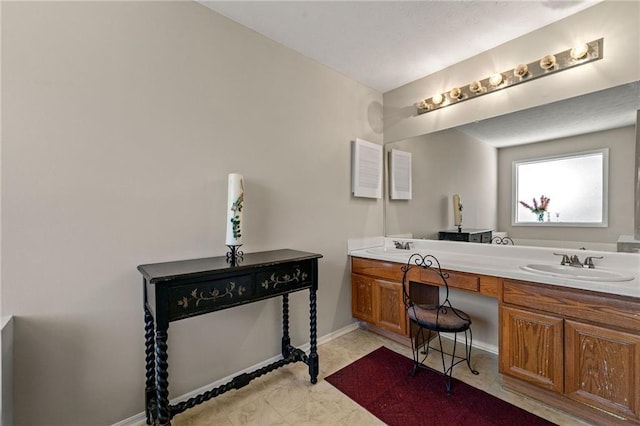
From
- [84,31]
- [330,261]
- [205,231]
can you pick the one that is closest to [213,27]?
[84,31]

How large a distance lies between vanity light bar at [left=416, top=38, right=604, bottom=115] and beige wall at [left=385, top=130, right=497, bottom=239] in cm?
30

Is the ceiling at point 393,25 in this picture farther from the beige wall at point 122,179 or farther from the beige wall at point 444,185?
the beige wall at point 444,185

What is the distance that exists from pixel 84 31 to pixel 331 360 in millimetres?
2702

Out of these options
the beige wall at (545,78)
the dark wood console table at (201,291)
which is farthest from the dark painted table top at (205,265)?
the beige wall at (545,78)

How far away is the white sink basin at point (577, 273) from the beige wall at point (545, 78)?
1.20 m

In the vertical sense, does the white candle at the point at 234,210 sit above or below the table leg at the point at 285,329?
above

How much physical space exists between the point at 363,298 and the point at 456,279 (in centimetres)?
94

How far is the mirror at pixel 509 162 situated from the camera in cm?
183

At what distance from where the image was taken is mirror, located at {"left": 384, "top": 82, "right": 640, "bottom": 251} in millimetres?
1832

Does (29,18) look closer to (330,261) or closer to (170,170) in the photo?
(170,170)

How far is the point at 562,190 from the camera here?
208 centimetres

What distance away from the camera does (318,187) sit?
2564 millimetres

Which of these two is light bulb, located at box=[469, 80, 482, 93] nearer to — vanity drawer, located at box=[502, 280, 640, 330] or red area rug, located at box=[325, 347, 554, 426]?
vanity drawer, located at box=[502, 280, 640, 330]

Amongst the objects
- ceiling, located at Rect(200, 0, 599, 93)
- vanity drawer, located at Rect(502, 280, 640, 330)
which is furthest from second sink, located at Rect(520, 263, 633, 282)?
ceiling, located at Rect(200, 0, 599, 93)
